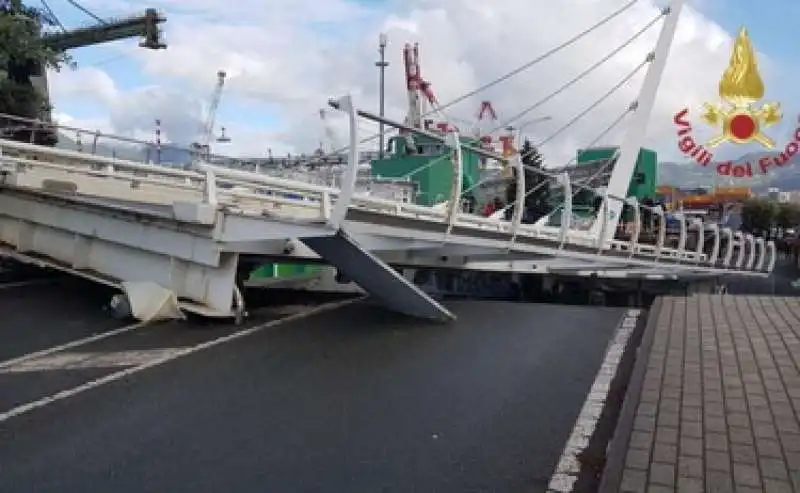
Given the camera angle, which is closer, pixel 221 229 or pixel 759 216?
pixel 221 229

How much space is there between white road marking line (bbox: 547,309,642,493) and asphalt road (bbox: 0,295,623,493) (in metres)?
0.08

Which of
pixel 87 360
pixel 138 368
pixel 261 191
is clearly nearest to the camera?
pixel 138 368

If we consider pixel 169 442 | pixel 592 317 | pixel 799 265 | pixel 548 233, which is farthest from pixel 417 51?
pixel 169 442

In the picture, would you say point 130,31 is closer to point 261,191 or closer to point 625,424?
point 261,191

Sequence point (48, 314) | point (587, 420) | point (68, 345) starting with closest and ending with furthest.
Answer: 1. point (587, 420)
2. point (68, 345)
3. point (48, 314)

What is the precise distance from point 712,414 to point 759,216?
80777mm

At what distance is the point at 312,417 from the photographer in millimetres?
5074

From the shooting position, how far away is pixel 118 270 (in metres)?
9.13

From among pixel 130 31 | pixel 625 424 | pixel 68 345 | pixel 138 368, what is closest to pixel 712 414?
pixel 625 424

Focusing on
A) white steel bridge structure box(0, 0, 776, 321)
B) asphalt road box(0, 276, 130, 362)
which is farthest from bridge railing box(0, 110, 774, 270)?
asphalt road box(0, 276, 130, 362)

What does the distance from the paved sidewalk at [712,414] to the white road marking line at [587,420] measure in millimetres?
230

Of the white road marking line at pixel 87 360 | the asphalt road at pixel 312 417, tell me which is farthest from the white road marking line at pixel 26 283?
the white road marking line at pixel 87 360

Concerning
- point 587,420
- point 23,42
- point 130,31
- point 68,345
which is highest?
point 130,31

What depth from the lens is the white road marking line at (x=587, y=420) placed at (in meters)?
4.00
